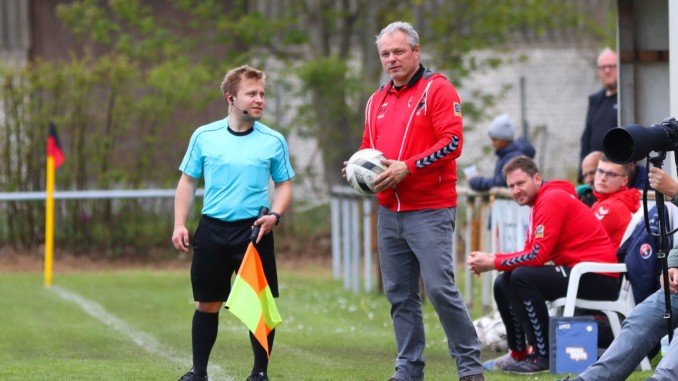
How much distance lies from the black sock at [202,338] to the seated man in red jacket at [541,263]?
1853mm

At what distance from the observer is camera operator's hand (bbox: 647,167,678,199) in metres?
6.47

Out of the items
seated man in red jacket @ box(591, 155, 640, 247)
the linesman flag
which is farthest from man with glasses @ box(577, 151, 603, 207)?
the linesman flag

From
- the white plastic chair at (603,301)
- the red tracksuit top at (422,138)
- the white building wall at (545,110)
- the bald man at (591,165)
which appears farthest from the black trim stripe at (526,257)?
the white building wall at (545,110)

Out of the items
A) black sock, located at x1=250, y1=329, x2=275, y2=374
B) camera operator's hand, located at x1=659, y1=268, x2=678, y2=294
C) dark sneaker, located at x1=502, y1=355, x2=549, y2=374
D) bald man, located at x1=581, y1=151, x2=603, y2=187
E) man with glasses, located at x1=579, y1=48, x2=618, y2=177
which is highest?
man with glasses, located at x1=579, y1=48, x2=618, y2=177

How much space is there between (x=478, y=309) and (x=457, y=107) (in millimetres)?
5765

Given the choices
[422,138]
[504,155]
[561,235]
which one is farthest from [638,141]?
[504,155]

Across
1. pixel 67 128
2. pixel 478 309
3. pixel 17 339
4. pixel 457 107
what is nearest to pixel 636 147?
pixel 457 107

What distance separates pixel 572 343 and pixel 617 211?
107 centimetres

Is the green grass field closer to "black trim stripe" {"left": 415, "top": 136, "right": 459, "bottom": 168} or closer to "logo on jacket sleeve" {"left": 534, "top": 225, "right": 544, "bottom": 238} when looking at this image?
"logo on jacket sleeve" {"left": 534, "top": 225, "right": 544, "bottom": 238}

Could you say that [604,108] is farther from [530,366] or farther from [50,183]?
[50,183]

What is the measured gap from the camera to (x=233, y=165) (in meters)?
7.41

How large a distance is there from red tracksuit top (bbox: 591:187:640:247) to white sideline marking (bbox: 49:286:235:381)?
265 centimetres

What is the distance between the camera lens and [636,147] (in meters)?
6.39

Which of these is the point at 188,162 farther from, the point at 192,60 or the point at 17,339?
the point at 192,60
